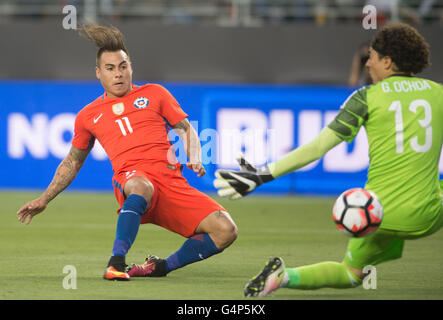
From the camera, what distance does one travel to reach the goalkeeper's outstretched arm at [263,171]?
4.79 metres

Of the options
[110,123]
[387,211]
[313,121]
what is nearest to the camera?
[387,211]

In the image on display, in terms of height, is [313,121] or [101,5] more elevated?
[101,5]

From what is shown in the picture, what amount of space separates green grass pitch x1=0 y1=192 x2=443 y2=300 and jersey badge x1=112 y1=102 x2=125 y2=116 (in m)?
1.24

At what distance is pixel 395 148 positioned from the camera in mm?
5070

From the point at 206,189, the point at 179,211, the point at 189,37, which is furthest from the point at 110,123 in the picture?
the point at 189,37

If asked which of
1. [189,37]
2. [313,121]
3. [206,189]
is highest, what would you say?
[189,37]

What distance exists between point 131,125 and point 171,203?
704 millimetres

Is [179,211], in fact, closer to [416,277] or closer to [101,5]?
[416,277]

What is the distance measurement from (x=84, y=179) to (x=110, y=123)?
7769mm

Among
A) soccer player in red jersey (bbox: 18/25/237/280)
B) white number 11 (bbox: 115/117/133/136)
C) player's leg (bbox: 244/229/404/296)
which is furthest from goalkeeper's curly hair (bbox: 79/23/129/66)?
player's leg (bbox: 244/229/404/296)

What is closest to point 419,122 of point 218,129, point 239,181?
point 239,181

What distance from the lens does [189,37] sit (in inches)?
568

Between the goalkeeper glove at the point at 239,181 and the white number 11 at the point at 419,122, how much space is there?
83cm

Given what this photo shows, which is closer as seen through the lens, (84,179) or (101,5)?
(84,179)
